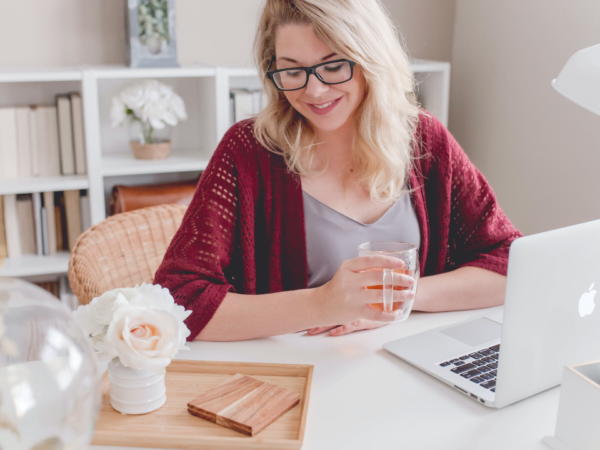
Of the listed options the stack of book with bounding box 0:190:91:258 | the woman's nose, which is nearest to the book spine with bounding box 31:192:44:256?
the stack of book with bounding box 0:190:91:258

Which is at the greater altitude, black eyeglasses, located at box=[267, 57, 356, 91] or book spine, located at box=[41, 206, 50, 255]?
black eyeglasses, located at box=[267, 57, 356, 91]

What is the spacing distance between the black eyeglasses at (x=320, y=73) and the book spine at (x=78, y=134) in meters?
1.29

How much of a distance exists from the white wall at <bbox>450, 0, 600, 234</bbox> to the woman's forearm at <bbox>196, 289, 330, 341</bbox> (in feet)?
4.59

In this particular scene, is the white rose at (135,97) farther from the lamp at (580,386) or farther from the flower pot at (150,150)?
the lamp at (580,386)

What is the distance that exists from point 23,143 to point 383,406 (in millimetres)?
→ 1967

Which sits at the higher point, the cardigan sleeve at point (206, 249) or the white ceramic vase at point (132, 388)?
the cardigan sleeve at point (206, 249)

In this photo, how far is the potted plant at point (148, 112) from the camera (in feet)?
7.95

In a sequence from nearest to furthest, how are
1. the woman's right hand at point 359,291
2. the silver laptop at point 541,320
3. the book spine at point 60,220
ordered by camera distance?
the silver laptop at point 541,320, the woman's right hand at point 359,291, the book spine at point 60,220

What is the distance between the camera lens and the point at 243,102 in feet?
8.36

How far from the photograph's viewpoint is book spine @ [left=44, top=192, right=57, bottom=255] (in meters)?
2.44

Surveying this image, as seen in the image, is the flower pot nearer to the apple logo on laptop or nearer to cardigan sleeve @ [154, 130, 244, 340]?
cardigan sleeve @ [154, 130, 244, 340]

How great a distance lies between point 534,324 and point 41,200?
2.11m

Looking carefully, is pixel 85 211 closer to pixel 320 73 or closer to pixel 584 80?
pixel 320 73

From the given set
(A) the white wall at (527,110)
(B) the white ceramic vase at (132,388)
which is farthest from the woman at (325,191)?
(A) the white wall at (527,110)
